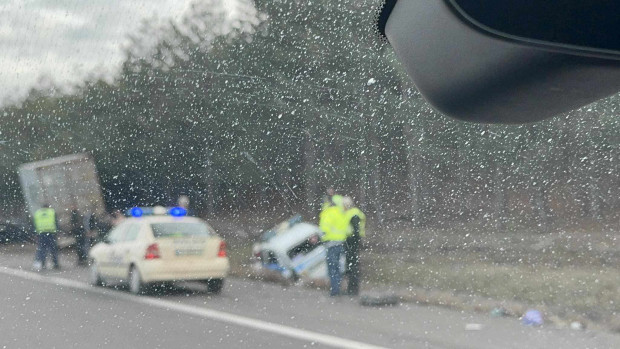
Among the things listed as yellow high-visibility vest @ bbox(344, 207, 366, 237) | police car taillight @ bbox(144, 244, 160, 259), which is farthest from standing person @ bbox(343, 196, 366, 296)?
police car taillight @ bbox(144, 244, 160, 259)

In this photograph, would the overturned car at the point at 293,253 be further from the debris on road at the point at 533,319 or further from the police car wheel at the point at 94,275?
the debris on road at the point at 533,319

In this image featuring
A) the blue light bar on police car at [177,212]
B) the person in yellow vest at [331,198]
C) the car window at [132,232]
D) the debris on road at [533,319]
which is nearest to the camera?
the car window at [132,232]

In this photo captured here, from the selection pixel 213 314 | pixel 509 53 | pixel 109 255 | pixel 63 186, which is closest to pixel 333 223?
pixel 213 314

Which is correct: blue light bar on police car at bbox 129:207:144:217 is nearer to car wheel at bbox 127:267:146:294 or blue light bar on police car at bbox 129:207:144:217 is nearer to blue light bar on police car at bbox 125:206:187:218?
blue light bar on police car at bbox 125:206:187:218

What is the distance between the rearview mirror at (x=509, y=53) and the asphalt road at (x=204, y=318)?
139 cm

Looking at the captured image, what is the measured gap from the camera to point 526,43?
980 mm

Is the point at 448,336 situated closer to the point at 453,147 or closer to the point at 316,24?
the point at 453,147

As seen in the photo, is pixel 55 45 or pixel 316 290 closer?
pixel 55 45

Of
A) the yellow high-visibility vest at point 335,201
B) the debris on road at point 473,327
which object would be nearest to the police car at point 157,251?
the yellow high-visibility vest at point 335,201

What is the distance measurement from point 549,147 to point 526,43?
1780 millimetres

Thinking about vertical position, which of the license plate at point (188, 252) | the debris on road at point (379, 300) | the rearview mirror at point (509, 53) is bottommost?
the debris on road at point (379, 300)

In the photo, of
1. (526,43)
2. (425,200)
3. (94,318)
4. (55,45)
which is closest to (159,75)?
(55,45)

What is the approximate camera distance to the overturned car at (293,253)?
254 centimetres

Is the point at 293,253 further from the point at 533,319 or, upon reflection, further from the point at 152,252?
the point at 533,319
